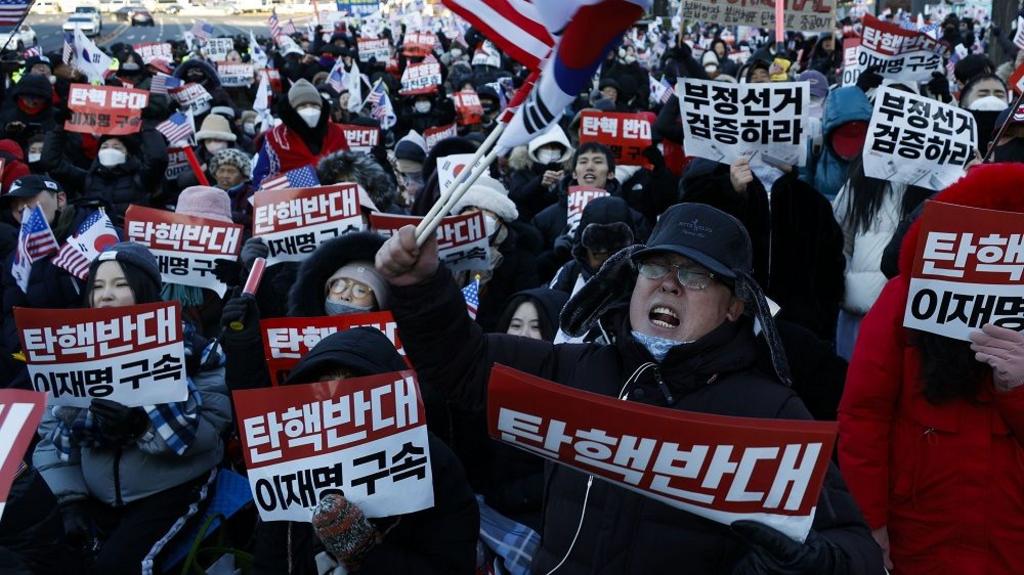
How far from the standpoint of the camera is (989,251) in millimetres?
3092

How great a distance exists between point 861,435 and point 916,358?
294mm

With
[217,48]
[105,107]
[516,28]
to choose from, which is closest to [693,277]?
[516,28]

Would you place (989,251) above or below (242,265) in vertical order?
above

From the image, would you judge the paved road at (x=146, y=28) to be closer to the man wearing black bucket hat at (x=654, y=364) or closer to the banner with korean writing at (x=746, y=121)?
the banner with korean writing at (x=746, y=121)

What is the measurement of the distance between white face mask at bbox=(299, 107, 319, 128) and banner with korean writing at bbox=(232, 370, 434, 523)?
5537 mm

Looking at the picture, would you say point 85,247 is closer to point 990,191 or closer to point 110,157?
point 110,157

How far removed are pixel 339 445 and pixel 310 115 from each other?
5.70 metres

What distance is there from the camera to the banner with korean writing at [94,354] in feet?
12.6

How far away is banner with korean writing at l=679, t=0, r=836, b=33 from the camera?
23.8 ft

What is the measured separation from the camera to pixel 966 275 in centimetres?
312

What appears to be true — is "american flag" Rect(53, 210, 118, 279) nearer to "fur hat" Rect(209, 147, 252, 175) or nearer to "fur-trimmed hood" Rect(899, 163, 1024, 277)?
"fur hat" Rect(209, 147, 252, 175)

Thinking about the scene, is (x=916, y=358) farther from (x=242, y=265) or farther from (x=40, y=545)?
(x=242, y=265)

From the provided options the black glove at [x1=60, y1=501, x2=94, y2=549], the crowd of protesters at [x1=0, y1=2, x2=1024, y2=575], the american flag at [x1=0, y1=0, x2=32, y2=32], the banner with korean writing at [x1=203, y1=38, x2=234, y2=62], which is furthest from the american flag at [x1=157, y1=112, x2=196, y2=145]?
the banner with korean writing at [x1=203, y1=38, x2=234, y2=62]

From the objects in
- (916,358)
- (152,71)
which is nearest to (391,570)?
(916,358)
